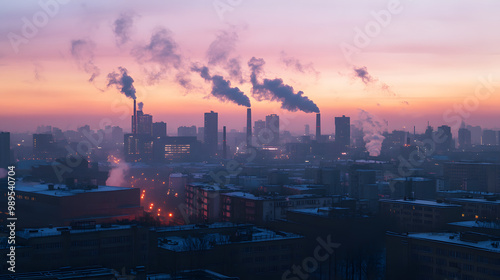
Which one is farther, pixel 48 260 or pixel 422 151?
pixel 422 151

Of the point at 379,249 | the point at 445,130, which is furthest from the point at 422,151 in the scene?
the point at 379,249

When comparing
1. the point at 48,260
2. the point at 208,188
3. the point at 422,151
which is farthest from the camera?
the point at 422,151

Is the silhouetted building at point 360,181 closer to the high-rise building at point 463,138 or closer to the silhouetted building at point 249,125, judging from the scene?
the silhouetted building at point 249,125

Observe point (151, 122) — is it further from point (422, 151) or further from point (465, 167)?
point (465, 167)

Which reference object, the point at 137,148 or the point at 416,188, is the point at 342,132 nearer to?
the point at 137,148

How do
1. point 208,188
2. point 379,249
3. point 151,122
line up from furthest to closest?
point 151,122
point 208,188
point 379,249

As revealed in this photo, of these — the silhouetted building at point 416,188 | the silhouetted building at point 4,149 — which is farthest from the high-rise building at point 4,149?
the silhouetted building at point 416,188

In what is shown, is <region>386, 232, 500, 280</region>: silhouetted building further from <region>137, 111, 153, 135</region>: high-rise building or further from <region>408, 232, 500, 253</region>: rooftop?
<region>137, 111, 153, 135</region>: high-rise building
